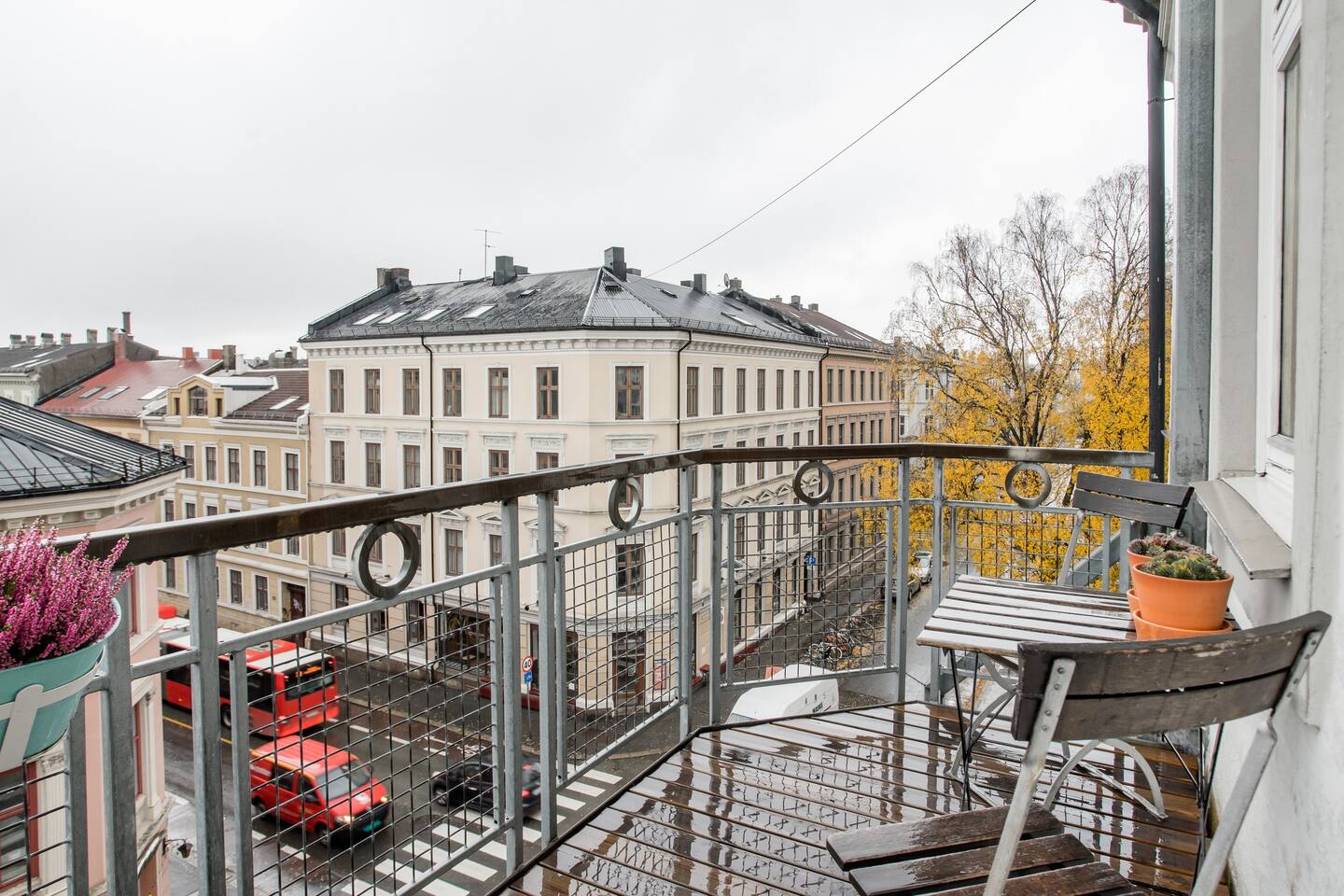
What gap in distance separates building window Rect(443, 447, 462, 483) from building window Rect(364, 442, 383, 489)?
102 inches

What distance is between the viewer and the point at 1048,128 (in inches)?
769

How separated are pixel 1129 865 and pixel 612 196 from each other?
162 feet

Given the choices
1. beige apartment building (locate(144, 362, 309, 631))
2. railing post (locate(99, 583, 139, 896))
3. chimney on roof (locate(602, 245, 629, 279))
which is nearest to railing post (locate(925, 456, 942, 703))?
railing post (locate(99, 583, 139, 896))

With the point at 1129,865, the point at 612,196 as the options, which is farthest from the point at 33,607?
the point at 612,196

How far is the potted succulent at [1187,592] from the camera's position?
1975mm

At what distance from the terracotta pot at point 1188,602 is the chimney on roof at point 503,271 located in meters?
25.5

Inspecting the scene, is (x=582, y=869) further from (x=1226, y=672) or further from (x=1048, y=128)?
(x=1048, y=128)

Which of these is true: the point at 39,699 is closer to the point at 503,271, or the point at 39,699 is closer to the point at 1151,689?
the point at 1151,689

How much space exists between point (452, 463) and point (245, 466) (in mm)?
9441

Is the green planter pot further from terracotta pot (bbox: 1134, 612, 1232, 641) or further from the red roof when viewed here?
the red roof

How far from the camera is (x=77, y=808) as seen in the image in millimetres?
1225

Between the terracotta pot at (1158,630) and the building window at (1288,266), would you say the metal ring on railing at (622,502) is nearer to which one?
the terracotta pot at (1158,630)

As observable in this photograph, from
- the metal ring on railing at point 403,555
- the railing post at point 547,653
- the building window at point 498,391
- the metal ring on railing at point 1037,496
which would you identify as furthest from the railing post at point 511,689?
the building window at point 498,391

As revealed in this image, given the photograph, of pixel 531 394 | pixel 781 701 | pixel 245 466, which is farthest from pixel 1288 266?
pixel 245 466
